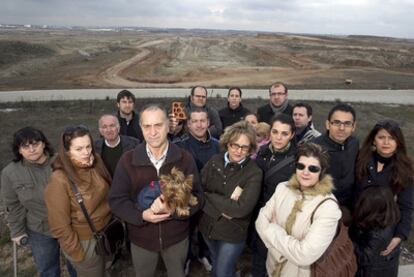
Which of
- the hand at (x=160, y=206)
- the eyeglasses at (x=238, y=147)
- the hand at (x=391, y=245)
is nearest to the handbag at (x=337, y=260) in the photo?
the hand at (x=391, y=245)

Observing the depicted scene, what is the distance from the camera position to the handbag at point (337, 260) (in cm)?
243

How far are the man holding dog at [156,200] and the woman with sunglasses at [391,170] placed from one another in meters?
1.52

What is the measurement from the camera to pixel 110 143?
368 cm

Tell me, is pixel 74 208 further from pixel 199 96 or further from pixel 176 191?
pixel 199 96

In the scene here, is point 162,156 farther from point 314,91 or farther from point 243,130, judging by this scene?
point 314,91

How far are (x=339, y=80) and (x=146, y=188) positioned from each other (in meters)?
25.2

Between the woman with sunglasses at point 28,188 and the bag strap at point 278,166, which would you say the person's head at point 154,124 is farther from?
the woman with sunglasses at point 28,188

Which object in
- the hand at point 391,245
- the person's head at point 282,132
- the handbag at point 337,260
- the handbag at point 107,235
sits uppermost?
the person's head at point 282,132

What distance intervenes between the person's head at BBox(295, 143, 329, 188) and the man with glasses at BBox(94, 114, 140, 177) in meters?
1.98

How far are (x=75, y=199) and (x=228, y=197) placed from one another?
4.07 ft

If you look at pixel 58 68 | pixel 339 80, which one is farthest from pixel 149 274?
pixel 58 68

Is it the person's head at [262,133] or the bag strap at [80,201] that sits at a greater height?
Answer: the person's head at [262,133]

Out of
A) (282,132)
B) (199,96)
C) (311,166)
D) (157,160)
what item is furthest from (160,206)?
(199,96)

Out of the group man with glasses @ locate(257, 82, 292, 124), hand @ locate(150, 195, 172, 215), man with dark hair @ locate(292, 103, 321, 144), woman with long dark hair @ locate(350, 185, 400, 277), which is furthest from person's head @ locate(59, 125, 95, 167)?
man with glasses @ locate(257, 82, 292, 124)
